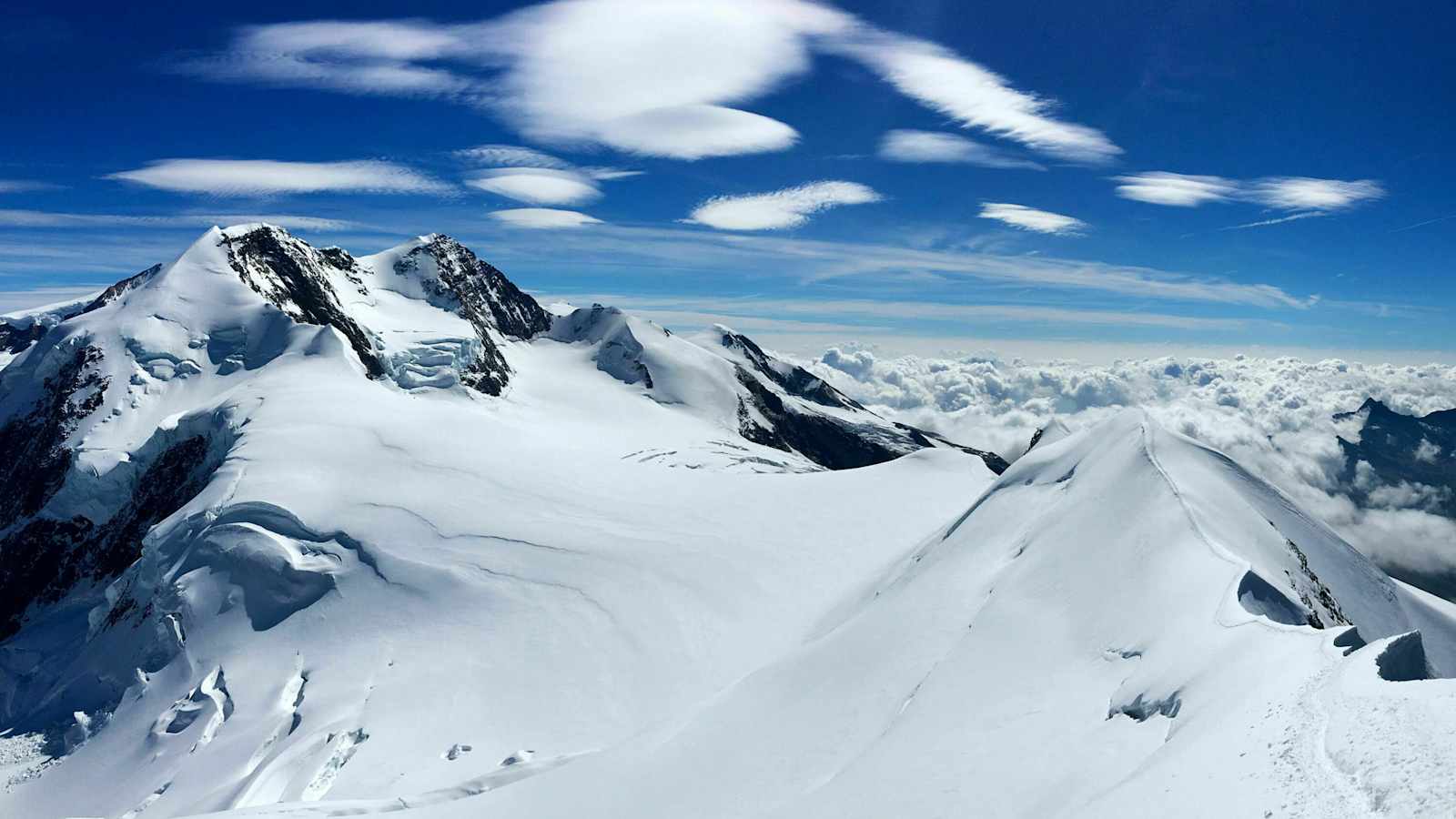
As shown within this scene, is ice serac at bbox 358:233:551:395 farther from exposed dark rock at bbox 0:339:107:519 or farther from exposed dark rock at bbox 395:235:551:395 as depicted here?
exposed dark rock at bbox 0:339:107:519

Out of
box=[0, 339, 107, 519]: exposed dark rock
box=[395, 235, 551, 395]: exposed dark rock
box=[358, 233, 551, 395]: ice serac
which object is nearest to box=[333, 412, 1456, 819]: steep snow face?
box=[0, 339, 107, 519]: exposed dark rock

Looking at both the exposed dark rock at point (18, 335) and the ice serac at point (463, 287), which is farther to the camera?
the exposed dark rock at point (18, 335)

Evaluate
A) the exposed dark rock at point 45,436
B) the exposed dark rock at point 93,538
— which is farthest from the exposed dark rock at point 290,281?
the exposed dark rock at point 93,538

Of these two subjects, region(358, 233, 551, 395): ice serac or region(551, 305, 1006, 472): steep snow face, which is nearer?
region(358, 233, 551, 395): ice serac

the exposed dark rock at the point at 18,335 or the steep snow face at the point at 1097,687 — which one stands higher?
the exposed dark rock at the point at 18,335

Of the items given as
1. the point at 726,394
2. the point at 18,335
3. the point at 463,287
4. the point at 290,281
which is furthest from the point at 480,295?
the point at 18,335

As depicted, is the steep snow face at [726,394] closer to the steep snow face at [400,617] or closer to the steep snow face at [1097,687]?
the steep snow face at [400,617]

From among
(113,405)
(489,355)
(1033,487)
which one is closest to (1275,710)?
(1033,487)

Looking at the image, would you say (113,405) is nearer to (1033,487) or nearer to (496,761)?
(496,761)
